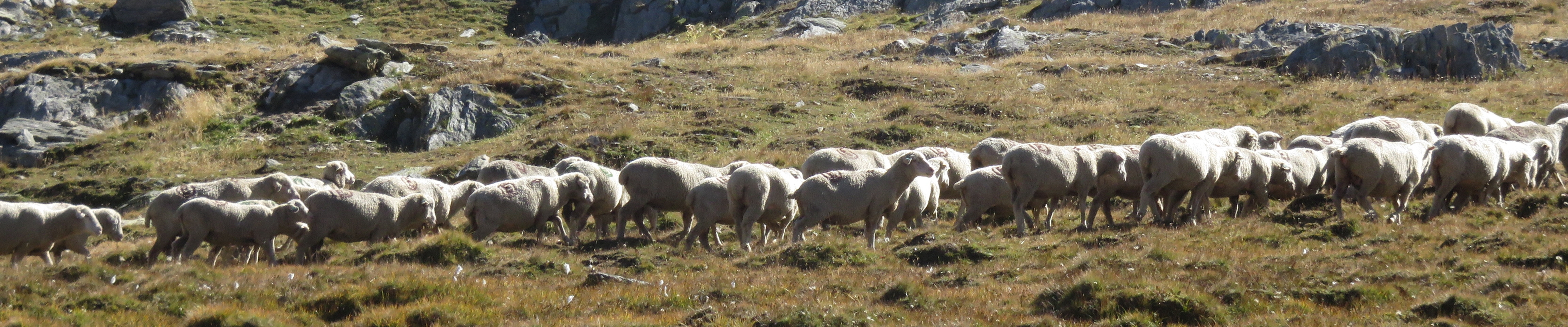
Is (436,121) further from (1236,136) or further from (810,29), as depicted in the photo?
(810,29)

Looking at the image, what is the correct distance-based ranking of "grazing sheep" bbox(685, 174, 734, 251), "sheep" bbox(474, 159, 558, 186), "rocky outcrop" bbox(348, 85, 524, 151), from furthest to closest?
"rocky outcrop" bbox(348, 85, 524, 151)
"sheep" bbox(474, 159, 558, 186)
"grazing sheep" bbox(685, 174, 734, 251)

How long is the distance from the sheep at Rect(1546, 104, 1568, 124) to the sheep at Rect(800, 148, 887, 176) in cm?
1372

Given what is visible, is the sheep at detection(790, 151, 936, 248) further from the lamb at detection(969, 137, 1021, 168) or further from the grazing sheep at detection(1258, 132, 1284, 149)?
the grazing sheep at detection(1258, 132, 1284, 149)

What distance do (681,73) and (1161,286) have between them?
2901cm

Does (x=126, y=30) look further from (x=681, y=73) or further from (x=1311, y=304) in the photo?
(x=1311, y=304)

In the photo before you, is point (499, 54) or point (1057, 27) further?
point (1057, 27)

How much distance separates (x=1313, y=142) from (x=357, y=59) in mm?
26365

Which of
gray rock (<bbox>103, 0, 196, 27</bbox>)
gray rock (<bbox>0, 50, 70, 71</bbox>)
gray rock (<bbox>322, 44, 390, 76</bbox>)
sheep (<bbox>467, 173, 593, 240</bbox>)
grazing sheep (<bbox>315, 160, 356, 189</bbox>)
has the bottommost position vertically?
gray rock (<bbox>103, 0, 196, 27</bbox>)

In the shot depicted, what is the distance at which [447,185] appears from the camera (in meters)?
18.5

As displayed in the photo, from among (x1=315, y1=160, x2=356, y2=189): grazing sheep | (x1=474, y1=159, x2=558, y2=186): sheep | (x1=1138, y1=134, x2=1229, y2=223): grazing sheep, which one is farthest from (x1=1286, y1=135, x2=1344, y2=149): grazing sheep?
(x1=315, y1=160, x2=356, y2=189): grazing sheep

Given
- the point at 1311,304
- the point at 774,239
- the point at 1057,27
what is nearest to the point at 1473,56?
the point at 1057,27

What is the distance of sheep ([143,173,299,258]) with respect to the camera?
15750mm

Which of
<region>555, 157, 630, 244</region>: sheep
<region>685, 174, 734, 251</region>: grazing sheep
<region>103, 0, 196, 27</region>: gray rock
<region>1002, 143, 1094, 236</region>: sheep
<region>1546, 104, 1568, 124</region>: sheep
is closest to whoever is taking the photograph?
<region>685, 174, 734, 251</region>: grazing sheep

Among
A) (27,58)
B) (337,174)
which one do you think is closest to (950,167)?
(337,174)
